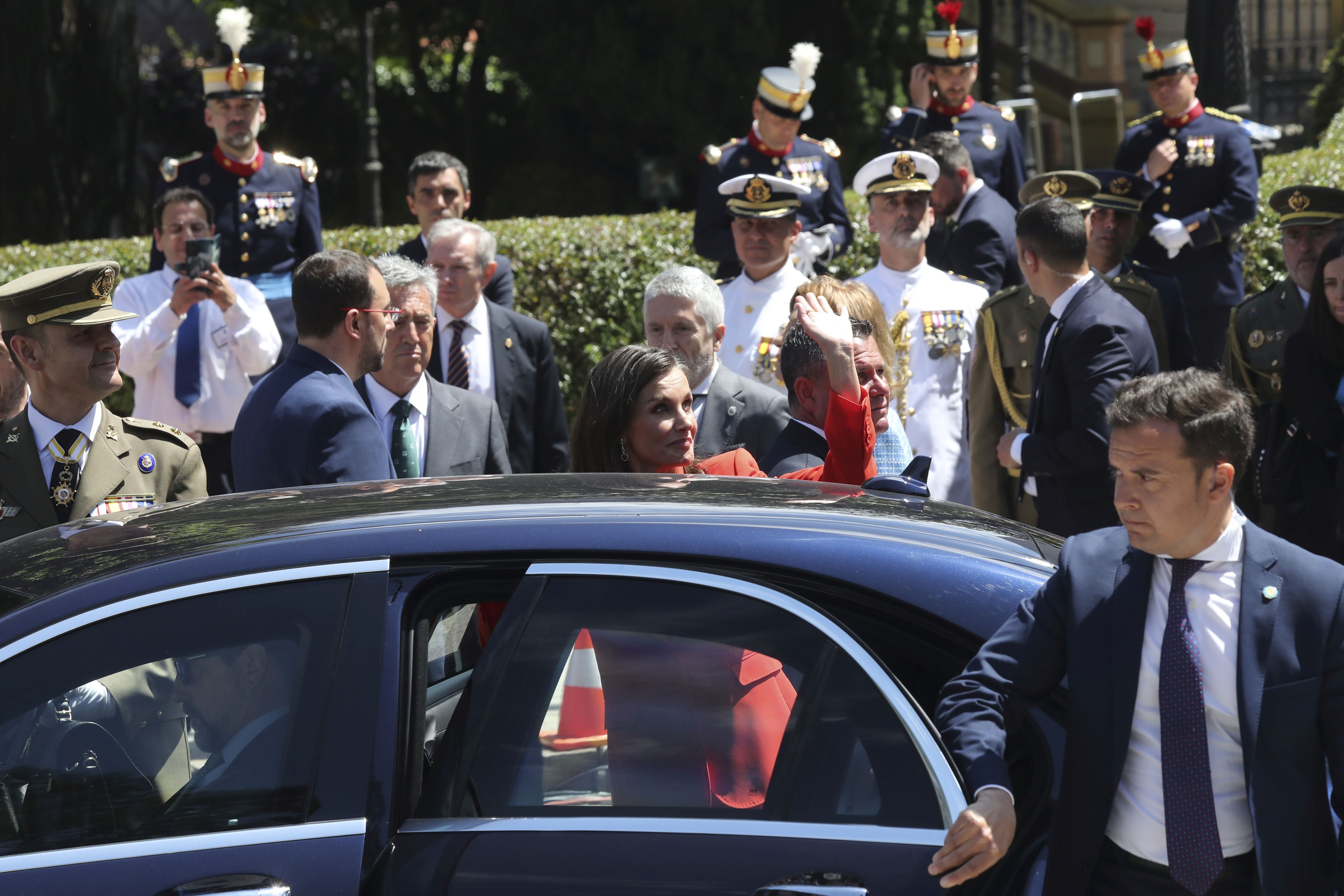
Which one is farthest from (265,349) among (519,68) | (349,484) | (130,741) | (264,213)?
(519,68)

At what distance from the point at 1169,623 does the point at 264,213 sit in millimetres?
5990

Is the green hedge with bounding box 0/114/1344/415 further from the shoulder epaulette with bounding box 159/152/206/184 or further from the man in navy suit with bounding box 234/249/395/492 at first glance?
the man in navy suit with bounding box 234/249/395/492

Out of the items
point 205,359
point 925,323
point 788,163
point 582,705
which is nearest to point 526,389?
point 205,359

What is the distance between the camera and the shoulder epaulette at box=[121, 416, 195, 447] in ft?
13.2

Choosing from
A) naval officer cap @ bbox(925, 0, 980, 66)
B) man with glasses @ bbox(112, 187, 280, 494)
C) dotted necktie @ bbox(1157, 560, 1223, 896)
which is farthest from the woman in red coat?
naval officer cap @ bbox(925, 0, 980, 66)

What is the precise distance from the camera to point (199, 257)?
5926 millimetres

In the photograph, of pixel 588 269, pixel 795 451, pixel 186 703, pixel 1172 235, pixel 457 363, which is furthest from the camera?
pixel 588 269

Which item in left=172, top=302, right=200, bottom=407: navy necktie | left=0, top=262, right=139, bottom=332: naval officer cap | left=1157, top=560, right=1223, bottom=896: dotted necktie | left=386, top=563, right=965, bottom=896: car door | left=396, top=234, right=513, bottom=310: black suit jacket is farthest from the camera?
left=396, top=234, right=513, bottom=310: black suit jacket

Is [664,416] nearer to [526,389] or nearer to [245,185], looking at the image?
[526,389]

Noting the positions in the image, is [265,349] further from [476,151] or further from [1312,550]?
[476,151]

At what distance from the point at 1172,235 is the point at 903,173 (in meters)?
1.93

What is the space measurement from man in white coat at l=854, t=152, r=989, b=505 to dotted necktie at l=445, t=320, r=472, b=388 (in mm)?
1751

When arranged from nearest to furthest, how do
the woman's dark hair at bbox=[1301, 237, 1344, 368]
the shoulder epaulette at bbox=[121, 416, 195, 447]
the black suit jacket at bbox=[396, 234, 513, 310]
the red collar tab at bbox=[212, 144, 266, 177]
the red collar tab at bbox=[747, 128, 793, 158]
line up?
the shoulder epaulette at bbox=[121, 416, 195, 447] → the woman's dark hair at bbox=[1301, 237, 1344, 368] → the black suit jacket at bbox=[396, 234, 513, 310] → the red collar tab at bbox=[212, 144, 266, 177] → the red collar tab at bbox=[747, 128, 793, 158]

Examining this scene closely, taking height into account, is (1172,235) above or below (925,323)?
above
